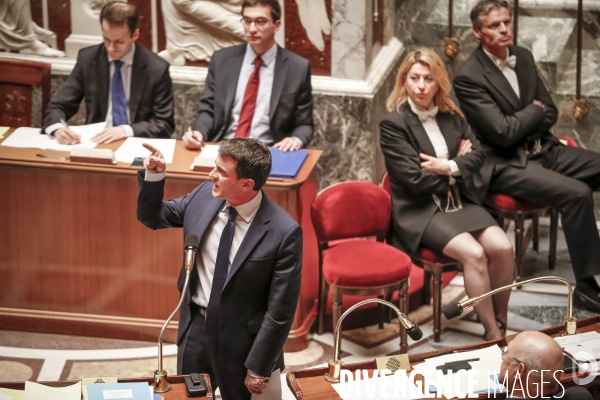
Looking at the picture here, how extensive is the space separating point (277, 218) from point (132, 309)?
200 cm

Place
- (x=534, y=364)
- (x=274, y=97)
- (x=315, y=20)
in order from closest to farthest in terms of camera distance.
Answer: (x=534, y=364), (x=274, y=97), (x=315, y=20)

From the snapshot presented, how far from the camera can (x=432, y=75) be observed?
544 centimetres

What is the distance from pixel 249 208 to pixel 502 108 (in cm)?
277

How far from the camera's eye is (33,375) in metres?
5.16

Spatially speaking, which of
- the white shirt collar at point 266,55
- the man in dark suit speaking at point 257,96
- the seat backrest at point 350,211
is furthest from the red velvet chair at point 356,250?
the white shirt collar at point 266,55

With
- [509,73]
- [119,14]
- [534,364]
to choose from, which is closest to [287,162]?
[119,14]

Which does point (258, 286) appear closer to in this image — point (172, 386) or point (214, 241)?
point (214, 241)

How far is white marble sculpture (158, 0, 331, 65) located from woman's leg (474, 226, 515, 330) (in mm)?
2292

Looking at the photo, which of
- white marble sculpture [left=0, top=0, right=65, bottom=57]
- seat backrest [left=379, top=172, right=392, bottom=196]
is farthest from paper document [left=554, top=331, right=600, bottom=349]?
white marble sculpture [left=0, top=0, right=65, bottom=57]

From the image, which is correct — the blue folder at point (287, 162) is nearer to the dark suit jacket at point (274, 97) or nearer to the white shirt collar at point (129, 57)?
the dark suit jacket at point (274, 97)

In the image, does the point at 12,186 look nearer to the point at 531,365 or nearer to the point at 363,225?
the point at 363,225

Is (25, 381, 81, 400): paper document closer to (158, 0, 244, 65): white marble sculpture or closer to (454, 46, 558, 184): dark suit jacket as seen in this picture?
(454, 46, 558, 184): dark suit jacket

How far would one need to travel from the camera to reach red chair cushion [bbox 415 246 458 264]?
5484 millimetres

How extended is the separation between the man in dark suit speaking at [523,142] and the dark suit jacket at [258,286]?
2.52m
